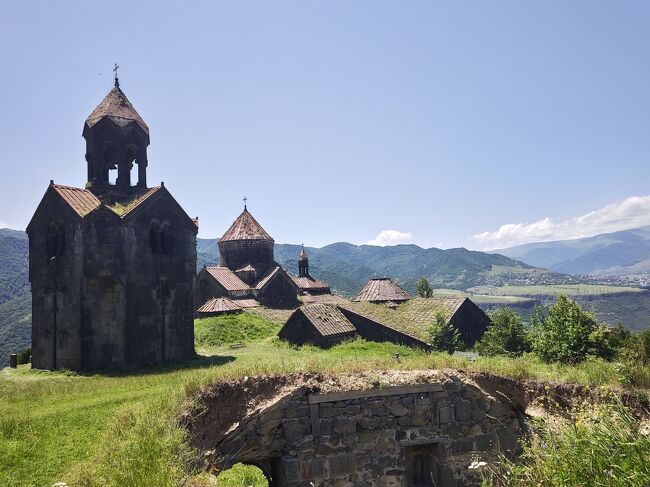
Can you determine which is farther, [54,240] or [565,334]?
[54,240]

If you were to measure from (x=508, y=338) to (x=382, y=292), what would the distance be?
10.4m

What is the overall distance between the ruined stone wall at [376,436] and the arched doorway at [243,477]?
0.70 meters

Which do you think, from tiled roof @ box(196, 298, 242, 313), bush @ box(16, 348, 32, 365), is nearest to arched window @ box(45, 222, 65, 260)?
bush @ box(16, 348, 32, 365)

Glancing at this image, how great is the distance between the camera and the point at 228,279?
33594 millimetres

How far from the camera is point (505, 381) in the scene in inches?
395

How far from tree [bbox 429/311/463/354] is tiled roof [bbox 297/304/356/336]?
4286 mm

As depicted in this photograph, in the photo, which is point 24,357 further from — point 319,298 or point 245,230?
point 319,298

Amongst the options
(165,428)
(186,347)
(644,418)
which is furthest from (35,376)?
(644,418)

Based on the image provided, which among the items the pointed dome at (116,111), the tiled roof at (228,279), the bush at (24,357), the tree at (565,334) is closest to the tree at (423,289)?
the tiled roof at (228,279)

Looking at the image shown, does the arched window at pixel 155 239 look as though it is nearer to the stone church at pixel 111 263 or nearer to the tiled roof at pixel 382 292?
the stone church at pixel 111 263

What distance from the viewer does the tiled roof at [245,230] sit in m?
35.7

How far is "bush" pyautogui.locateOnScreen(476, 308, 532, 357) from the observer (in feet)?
55.7

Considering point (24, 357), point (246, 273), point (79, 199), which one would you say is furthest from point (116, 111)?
point (246, 273)

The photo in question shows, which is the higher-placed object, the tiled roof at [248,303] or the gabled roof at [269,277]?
the gabled roof at [269,277]
